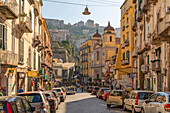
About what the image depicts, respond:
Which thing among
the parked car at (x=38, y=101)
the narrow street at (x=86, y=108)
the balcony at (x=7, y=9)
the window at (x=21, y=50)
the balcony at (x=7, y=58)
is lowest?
the narrow street at (x=86, y=108)

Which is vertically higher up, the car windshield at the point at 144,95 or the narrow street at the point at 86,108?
the car windshield at the point at 144,95

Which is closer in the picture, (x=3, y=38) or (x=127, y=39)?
(x=3, y=38)

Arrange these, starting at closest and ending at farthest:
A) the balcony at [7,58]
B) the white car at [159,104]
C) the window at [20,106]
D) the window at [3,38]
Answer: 1. the window at [20,106]
2. the white car at [159,104]
3. the balcony at [7,58]
4. the window at [3,38]

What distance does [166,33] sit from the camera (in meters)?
17.7

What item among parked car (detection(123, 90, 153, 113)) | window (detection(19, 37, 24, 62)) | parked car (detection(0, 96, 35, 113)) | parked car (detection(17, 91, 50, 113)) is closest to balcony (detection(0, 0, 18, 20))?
parked car (detection(17, 91, 50, 113))

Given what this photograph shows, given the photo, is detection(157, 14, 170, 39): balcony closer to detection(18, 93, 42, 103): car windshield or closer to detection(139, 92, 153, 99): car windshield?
detection(139, 92, 153, 99): car windshield

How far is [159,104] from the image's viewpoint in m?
11.4

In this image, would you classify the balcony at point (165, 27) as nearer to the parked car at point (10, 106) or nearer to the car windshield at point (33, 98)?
the car windshield at point (33, 98)

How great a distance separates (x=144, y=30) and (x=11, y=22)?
57.1 feet

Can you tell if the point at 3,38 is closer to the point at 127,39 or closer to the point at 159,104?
the point at 159,104

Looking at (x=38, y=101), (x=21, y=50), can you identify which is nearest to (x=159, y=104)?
(x=38, y=101)

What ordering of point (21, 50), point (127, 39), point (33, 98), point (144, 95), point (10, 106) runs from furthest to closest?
point (127, 39) → point (21, 50) → point (144, 95) → point (33, 98) → point (10, 106)

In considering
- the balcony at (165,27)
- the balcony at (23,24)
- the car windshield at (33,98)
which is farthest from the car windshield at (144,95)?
the balcony at (23,24)

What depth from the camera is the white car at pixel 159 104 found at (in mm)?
10609
